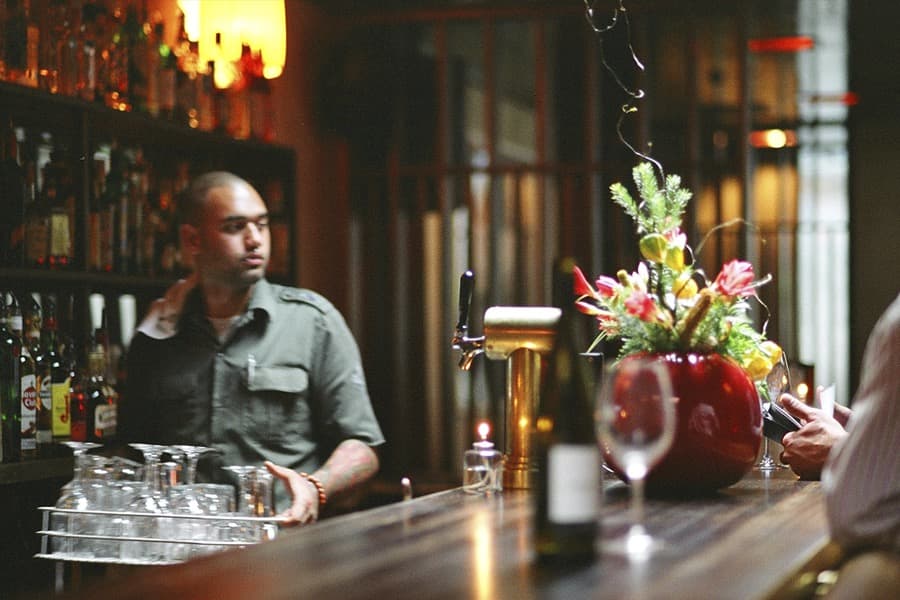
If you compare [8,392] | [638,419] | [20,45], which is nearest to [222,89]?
[20,45]

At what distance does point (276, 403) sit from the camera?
337 cm

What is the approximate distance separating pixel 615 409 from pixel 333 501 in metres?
1.73

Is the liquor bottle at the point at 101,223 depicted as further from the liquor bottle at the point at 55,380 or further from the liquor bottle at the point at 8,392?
the liquor bottle at the point at 8,392

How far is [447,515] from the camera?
198 cm

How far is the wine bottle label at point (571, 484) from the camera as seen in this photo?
1.49 m

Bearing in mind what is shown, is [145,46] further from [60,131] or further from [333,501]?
[333,501]

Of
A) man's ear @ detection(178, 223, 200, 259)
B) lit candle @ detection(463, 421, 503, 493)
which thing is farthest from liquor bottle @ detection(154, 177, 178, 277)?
lit candle @ detection(463, 421, 503, 493)

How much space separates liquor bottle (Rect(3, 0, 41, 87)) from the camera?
3020 mm

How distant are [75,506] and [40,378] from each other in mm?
651

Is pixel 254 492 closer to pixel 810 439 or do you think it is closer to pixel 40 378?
pixel 40 378

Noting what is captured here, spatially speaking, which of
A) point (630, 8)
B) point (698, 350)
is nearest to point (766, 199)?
point (630, 8)

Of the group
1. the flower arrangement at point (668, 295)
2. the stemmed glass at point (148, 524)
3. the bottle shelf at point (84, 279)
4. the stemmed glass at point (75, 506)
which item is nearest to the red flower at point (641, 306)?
the flower arrangement at point (668, 295)

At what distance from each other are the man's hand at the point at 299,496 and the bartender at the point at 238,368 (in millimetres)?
419

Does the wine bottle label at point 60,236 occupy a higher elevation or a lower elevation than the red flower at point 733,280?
higher
